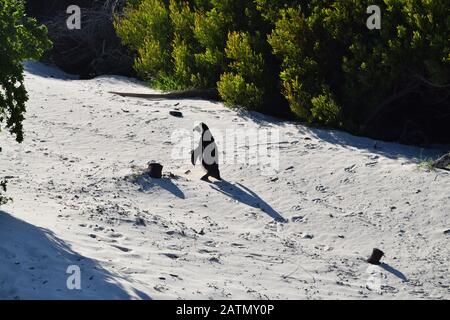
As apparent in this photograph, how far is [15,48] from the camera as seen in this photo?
26.1 feet

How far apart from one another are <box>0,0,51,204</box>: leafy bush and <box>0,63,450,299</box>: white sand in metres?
1.06

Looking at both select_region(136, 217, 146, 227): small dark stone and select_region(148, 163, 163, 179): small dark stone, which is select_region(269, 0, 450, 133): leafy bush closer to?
select_region(148, 163, 163, 179): small dark stone

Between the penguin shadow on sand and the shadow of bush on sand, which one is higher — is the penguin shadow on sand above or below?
below

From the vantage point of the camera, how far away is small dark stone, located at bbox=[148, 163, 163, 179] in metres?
10.5

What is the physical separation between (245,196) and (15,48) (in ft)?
12.2

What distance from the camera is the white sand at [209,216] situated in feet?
24.1

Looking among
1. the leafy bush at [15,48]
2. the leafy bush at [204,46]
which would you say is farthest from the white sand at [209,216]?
the leafy bush at [15,48]

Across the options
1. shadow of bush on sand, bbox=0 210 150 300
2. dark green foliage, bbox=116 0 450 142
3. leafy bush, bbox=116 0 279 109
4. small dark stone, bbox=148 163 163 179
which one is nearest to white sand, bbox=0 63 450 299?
shadow of bush on sand, bbox=0 210 150 300

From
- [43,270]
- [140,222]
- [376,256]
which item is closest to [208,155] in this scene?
[140,222]

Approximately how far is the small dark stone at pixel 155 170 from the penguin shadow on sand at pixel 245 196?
27.7 inches

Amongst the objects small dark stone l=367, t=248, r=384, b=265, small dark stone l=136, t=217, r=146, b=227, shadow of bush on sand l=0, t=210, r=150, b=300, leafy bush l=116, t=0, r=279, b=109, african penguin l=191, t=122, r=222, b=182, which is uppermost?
leafy bush l=116, t=0, r=279, b=109

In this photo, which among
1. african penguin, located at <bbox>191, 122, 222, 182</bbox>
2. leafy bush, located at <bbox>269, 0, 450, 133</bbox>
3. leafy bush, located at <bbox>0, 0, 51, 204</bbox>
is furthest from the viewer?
leafy bush, located at <bbox>269, 0, 450, 133</bbox>

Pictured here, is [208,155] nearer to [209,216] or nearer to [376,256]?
[209,216]
